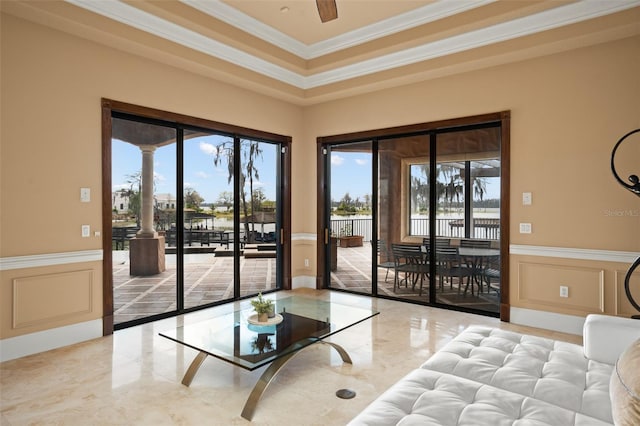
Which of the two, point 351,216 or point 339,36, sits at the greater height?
point 339,36

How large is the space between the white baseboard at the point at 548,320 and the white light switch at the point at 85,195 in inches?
187

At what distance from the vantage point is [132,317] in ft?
14.0

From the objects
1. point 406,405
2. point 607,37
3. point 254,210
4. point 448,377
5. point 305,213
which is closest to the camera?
point 406,405

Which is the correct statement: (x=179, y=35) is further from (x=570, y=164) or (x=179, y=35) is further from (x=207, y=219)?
(x=570, y=164)

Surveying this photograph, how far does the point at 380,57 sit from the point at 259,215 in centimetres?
278

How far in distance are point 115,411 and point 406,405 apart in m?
1.95

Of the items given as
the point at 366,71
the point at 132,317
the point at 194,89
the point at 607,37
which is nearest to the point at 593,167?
the point at 607,37

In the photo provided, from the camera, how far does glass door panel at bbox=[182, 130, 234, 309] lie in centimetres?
484

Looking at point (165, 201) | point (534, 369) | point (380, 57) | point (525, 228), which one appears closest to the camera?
point (534, 369)

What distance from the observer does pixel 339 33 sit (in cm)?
496

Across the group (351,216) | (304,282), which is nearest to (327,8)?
(351,216)

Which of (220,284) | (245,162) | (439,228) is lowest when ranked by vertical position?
(220,284)

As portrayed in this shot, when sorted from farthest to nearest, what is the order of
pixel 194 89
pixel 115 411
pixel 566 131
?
pixel 194 89, pixel 566 131, pixel 115 411

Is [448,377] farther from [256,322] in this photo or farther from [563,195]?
[563,195]
